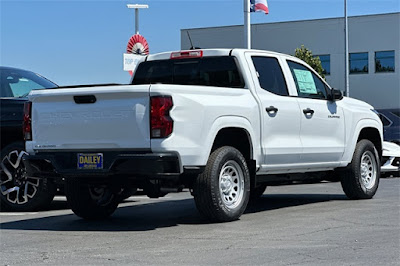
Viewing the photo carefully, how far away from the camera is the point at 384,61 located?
43.9m

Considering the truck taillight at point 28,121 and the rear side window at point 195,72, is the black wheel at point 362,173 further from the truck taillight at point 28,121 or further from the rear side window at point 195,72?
the truck taillight at point 28,121

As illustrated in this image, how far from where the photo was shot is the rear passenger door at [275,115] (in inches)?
328

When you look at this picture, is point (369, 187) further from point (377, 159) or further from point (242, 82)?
point (242, 82)

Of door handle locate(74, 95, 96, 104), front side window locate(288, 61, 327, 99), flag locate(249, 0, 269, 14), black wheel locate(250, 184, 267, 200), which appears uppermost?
flag locate(249, 0, 269, 14)

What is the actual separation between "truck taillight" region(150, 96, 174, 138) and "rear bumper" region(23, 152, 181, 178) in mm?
232

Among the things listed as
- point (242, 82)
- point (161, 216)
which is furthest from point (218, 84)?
point (161, 216)

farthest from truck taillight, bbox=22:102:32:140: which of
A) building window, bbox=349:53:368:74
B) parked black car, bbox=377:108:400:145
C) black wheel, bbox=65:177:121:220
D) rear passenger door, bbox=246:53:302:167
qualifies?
building window, bbox=349:53:368:74

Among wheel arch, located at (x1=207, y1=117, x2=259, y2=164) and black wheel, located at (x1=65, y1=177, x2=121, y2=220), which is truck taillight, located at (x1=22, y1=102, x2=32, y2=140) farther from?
wheel arch, located at (x1=207, y1=117, x2=259, y2=164)

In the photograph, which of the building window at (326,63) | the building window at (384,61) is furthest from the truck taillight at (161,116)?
the building window at (326,63)

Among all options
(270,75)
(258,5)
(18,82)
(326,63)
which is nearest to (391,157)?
(270,75)

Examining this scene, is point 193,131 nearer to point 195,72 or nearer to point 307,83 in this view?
point 195,72

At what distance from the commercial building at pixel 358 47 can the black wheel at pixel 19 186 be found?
123 feet

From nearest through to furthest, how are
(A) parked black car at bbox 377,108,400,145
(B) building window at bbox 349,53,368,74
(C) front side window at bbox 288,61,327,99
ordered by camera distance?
(C) front side window at bbox 288,61,327,99 → (A) parked black car at bbox 377,108,400,145 → (B) building window at bbox 349,53,368,74

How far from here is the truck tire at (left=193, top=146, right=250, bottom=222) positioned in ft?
24.3
